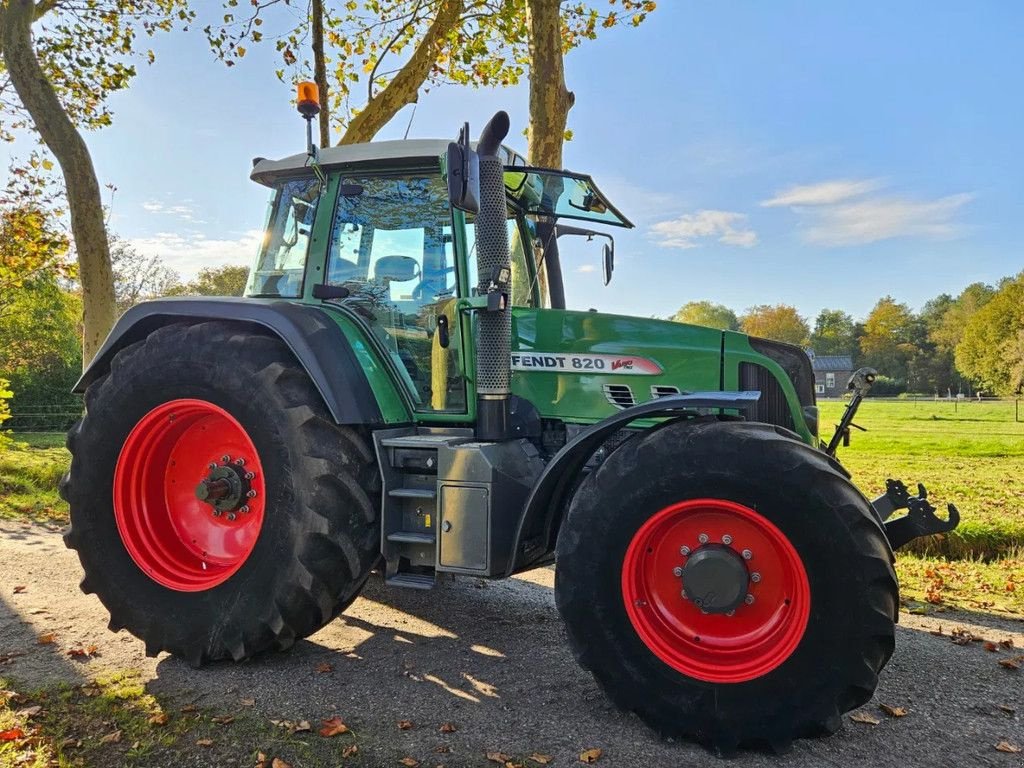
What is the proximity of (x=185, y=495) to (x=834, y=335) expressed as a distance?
9117 cm

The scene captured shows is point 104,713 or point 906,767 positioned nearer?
point 906,767

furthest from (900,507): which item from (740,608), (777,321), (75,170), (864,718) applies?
(777,321)

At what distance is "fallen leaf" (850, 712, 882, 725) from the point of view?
9.43ft

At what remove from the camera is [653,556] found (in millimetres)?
2922

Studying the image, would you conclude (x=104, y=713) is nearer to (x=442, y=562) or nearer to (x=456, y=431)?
(x=442, y=562)

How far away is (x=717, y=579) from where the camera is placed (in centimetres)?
275

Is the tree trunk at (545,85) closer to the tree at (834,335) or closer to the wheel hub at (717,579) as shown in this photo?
the wheel hub at (717,579)

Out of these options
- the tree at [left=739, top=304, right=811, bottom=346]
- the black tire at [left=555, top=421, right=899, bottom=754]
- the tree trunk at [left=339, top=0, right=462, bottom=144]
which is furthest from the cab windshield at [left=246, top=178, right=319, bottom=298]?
the tree at [left=739, top=304, right=811, bottom=346]

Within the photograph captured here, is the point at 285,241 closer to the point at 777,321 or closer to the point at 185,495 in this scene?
the point at 185,495

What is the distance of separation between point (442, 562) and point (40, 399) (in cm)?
2741

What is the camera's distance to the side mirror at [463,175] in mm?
3076

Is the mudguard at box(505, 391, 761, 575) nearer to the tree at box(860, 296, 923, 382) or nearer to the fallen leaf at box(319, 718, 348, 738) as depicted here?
the fallen leaf at box(319, 718, 348, 738)

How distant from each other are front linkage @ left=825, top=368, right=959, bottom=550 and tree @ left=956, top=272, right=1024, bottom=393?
35125 millimetres

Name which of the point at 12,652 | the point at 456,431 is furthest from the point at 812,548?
the point at 12,652
